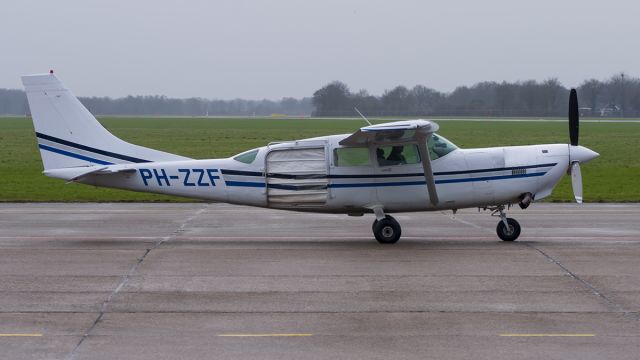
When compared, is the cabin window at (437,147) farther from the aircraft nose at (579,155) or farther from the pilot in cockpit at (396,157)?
the aircraft nose at (579,155)

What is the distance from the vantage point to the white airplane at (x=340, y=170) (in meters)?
13.9

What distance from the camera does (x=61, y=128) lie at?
14375 millimetres

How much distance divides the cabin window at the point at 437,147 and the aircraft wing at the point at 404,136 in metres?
0.24

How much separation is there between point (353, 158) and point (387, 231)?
132 centimetres

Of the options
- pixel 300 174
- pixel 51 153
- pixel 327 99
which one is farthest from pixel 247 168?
pixel 327 99

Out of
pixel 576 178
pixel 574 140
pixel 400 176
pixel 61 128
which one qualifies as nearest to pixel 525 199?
pixel 576 178

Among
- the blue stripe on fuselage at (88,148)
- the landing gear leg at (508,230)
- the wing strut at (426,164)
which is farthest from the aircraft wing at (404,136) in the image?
the blue stripe on fuselage at (88,148)

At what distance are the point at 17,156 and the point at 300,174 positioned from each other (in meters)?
29.8

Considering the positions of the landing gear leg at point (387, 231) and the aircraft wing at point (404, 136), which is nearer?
the aircraft wing at point (404, 136)

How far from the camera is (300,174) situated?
14062 mm

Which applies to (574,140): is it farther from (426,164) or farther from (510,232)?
(426,164)

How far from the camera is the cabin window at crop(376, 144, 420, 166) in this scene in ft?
45.5

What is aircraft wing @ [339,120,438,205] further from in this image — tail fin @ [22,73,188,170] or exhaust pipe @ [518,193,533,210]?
tail fin @ [22,73,188,170]

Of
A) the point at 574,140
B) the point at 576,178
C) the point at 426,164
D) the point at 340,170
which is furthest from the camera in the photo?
the point at 574,140
